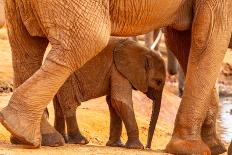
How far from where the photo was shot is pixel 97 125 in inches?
355

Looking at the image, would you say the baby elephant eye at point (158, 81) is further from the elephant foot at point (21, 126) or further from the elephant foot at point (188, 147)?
the elephant foot at point (21, 126)

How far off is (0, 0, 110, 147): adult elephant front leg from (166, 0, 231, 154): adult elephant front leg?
859 mm

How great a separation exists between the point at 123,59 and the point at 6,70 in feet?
16.3

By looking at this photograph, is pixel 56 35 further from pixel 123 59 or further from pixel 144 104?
pixel 144 104

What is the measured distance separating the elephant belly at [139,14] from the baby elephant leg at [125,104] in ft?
2.58

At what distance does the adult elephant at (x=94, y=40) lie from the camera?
5.39m

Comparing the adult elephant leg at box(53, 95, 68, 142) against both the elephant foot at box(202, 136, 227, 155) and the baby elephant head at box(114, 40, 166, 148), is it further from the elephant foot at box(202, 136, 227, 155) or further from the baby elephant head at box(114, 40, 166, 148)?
the elephant foot at box(202, 136, 227, 155)

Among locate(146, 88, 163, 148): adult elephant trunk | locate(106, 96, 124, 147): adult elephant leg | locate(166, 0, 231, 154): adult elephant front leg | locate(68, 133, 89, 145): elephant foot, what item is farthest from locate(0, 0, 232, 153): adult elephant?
locate(68, 133, 89, 145): elephant foot

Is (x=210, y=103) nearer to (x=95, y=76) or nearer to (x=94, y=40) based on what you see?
(x=95, y=76)

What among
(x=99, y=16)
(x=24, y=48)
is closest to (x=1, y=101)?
(x=24, y=48)

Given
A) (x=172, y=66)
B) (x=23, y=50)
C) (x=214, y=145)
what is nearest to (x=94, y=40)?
(x=23, y=50)

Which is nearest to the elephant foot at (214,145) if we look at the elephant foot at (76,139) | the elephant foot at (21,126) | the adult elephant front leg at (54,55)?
the elephant foot at (76,139)

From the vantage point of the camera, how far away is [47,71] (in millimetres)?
5363

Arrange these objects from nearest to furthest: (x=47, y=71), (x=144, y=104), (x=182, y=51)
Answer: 1. (x=47, y=71)
2. (x=182, y=51)
3. (x=144, y=104)
